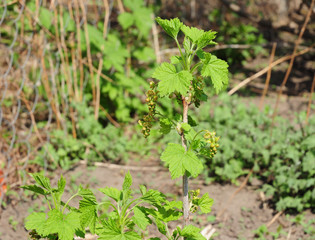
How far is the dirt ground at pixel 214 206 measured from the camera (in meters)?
3.31

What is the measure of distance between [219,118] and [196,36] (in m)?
2.58

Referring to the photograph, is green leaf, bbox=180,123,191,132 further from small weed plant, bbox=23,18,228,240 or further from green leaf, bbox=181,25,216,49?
green leaf, bbox=181,25,216,49

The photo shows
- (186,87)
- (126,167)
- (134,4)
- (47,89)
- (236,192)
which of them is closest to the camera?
(186,87)

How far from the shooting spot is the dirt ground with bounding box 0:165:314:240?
331 centimetres

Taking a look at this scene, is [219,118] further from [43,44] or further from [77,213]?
[77,213]

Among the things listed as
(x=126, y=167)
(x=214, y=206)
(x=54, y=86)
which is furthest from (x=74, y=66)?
(x=214, y=206)

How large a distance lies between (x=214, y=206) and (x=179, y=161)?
196 centimetres

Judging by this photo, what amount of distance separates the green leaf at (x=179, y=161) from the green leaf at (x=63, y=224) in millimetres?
447

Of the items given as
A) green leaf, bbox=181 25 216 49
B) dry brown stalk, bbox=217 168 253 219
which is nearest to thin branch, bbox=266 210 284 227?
dry brown stalk, bbox=217 168 253 219

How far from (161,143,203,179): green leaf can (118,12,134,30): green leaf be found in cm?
291

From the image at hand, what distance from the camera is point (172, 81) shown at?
5.80ft

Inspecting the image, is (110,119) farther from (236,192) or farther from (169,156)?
(169,156)

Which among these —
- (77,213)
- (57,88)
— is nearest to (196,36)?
(77,213)

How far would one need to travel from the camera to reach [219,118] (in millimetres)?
4363
